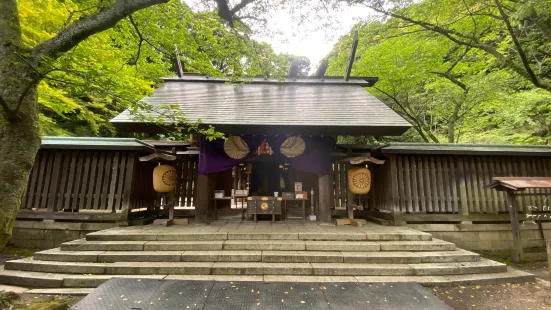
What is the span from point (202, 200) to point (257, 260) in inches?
123

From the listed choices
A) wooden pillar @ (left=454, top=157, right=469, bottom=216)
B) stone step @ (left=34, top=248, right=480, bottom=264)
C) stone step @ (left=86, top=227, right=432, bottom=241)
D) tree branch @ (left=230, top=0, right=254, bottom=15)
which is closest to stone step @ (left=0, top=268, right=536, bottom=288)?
stone step @ (left=34, top=248, right=480, bottom=264)

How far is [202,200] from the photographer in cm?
738

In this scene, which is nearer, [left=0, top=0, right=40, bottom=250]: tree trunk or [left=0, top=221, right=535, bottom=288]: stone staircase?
[left=0, top=0, right=40, bottom=250]: tree trunk

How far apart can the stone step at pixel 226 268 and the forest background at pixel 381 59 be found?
3.03m

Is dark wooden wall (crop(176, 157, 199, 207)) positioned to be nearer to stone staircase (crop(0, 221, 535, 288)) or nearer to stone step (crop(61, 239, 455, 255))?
stone staircase (crop(0, 221, 535, 288))

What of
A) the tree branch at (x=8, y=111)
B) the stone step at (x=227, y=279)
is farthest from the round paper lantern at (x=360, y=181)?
the tree branch at (x=8, y=111)

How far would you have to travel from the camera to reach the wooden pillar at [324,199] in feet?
24.5

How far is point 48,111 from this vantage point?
12.7 m

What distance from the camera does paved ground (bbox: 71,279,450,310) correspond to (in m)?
3.49

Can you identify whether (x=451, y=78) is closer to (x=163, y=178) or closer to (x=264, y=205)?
(x=264, y=205)

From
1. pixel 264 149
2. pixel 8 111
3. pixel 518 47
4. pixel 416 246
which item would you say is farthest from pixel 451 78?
pixel 8 111

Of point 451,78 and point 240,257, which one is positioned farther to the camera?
point 451,78

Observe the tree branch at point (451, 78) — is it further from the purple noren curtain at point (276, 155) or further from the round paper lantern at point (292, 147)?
the round paper lantern at point (292, 147)

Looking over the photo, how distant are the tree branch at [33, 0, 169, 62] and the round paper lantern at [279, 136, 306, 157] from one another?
4947 millimetres
